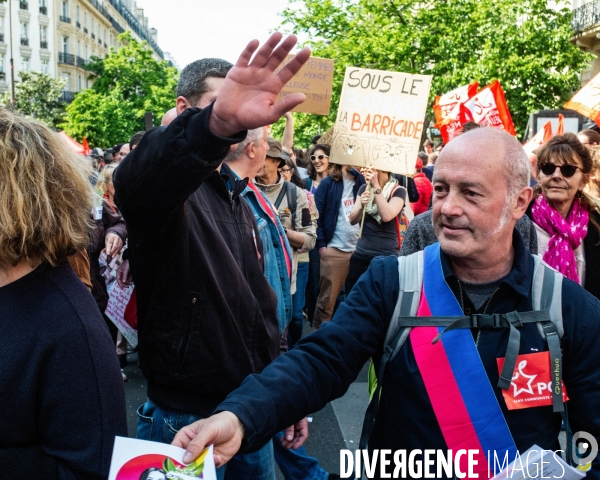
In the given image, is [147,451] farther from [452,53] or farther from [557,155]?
[452,53]

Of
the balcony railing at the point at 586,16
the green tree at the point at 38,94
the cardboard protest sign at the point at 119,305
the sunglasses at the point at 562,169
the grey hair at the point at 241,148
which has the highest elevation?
the balcony railing at the point at 586,16

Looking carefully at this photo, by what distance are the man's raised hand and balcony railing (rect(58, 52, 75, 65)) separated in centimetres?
6641

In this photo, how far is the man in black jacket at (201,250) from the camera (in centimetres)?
161

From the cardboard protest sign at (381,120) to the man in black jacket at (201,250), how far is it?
376 cm

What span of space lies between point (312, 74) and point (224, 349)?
16.5 ft

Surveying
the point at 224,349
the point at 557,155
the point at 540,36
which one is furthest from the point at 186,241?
the point at 540,36

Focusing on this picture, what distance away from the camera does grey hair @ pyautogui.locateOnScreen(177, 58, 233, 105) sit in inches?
95.7

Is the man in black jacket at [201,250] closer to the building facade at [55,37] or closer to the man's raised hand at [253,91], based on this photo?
the man's raised hand at [253,91]

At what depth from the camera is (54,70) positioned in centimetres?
6062

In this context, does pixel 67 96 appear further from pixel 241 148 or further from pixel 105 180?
pixel 241 148

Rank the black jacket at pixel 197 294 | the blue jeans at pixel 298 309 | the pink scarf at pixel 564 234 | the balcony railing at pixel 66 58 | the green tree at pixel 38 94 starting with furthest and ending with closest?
the balcony railing at pixel 66 58, the green tree at pixel 38 94, the blue jeans at pixel 298 309, the pink scarf at pixel 564 234, the black jacket at pixel 197 294

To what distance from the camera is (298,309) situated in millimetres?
5859

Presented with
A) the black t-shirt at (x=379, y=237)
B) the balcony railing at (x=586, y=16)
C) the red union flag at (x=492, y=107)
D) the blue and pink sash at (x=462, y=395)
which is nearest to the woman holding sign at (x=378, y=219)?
the black t-shirt at (x=379, y=237)

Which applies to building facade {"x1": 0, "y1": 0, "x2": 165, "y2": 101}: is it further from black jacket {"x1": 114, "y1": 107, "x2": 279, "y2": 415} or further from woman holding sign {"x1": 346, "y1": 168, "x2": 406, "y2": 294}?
black jacket {"x1": 114, "y1": 107, "x2": 279, "y2": 415}
